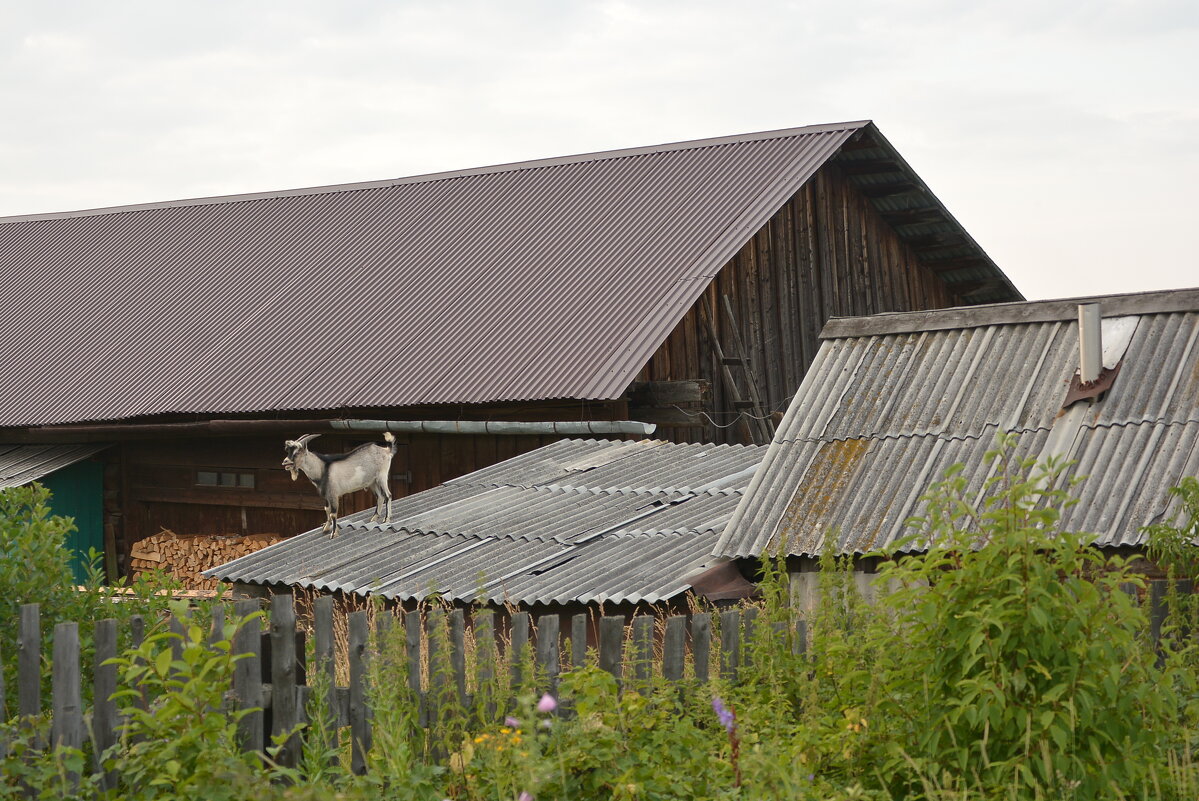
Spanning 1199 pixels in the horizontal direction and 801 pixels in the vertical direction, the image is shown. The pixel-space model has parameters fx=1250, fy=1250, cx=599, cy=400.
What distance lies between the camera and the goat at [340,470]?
11305 millimetres

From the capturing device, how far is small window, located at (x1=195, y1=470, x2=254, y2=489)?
1872 centimetres

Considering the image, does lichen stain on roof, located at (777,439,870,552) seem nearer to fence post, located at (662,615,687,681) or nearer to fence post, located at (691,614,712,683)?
fence post, located at (691,614,712,683)

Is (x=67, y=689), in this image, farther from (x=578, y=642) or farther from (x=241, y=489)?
(x=241, y=489)

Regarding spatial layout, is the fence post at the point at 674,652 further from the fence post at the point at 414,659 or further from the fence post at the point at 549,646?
the fence post at the point at 414,659

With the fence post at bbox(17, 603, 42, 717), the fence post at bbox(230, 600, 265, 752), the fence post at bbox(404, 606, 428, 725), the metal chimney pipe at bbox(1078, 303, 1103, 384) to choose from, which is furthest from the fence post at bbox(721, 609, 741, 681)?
the metal chimney pipe at bbox(1078, 303, 1103, 384)

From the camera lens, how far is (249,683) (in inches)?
204

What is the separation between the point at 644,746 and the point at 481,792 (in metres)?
0.69

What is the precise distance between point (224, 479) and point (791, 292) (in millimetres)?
9184

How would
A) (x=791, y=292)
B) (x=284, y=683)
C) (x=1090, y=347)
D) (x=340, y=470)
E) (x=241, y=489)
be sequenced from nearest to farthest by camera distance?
(x=284, y=683) < (x=1090, y=347) < (x=340, y=470) < (x=241, y=489) < (x=791, y=292)

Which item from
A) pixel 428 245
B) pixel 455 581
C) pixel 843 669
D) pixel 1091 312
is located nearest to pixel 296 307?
Answer: pixel 428 245

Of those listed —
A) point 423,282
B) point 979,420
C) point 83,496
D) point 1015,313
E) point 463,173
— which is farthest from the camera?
point 463,173

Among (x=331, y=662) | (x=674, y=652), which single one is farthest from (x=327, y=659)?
(x=674, y=652)

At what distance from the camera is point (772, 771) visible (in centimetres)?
411

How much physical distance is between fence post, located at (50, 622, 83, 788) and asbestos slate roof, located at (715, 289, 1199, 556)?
4.37m
